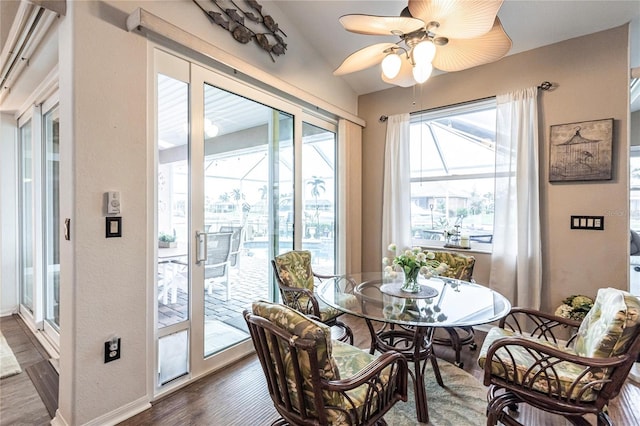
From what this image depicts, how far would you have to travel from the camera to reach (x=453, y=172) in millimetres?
3768

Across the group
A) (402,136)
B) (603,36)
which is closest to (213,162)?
(402,136)

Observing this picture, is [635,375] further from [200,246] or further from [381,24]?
[200,246]

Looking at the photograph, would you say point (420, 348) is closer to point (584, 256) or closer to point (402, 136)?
point (584, 256)

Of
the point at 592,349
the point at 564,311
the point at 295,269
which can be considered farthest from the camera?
the point at 295,269

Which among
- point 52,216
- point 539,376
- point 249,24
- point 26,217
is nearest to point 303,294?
point 539,376

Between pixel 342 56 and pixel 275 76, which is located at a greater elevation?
pixel 342 56

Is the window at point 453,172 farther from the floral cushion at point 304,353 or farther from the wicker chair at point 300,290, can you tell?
the floral cushion at point 304,353

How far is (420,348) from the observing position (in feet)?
6.73

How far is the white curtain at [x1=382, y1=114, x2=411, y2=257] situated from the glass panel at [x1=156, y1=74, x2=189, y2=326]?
8.16ft

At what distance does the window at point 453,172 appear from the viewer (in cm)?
355

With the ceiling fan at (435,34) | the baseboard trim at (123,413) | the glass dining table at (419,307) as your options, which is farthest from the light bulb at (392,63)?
the baseboard trim at (123,413)

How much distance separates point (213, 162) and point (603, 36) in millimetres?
3598

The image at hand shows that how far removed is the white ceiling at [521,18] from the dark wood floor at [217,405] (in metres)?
3.00

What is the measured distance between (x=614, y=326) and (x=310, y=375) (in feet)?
4.73
